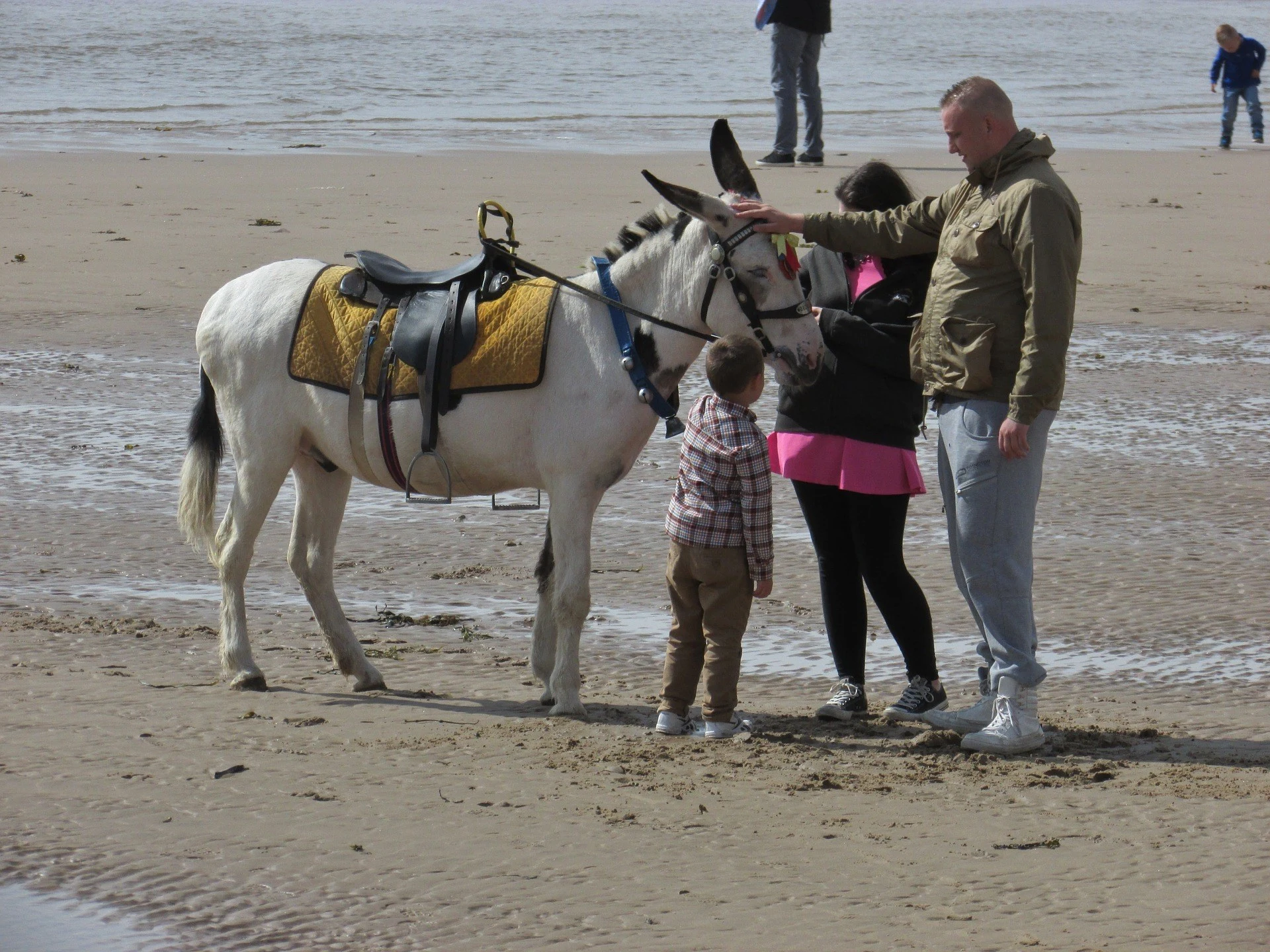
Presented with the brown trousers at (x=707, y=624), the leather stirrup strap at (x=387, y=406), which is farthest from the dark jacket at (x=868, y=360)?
the leather stirrup strap at (x=387, y=406)

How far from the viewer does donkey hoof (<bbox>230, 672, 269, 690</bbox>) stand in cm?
632

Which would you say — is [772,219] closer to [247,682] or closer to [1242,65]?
[247,682]

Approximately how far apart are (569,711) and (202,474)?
6.03 feet

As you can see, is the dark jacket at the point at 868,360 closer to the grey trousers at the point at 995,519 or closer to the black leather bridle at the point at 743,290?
the black leather bridle at the point at 743,290

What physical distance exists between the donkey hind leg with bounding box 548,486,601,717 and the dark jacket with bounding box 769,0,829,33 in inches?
611

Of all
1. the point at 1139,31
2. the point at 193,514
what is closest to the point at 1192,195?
the point at 193,514

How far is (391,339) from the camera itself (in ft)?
20.3

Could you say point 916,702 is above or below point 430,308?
below

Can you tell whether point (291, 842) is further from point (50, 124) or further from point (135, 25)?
point (135, 25)

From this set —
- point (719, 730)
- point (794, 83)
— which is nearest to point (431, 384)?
point (719, 730)

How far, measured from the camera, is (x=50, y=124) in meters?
25.4

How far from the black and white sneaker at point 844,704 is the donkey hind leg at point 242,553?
2.09 meters

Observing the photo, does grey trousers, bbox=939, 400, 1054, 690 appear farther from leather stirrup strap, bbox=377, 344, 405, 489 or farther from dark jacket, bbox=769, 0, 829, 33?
dark jacket, bbox=769, 0, 829, 33

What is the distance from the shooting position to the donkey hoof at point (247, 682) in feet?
20.7
